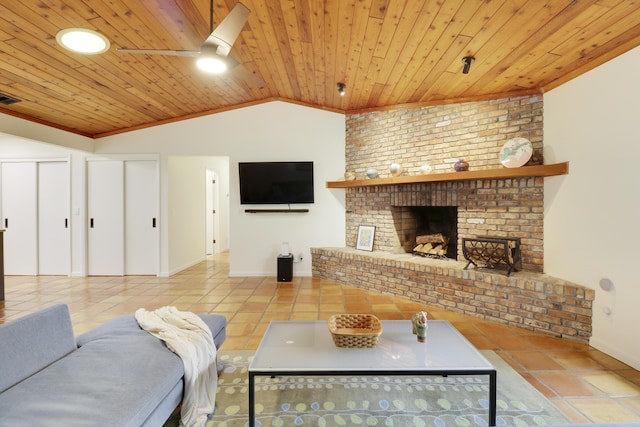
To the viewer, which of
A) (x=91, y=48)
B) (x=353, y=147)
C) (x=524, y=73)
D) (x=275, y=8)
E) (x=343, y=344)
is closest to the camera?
(x=343, y=344)

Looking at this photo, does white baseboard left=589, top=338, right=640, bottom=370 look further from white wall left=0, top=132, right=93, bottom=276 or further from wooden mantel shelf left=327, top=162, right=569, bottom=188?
white wall left=0, top=132, right=93, bottom=276

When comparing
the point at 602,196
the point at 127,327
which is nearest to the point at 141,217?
the point at 127,327

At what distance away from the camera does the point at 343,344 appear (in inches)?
66.9

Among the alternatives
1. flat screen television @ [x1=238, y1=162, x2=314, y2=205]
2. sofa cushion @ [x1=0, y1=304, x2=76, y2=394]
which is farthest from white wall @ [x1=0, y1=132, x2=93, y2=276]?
sofa cushion @ [x1=0, y1=304, x2=76, y2=394]

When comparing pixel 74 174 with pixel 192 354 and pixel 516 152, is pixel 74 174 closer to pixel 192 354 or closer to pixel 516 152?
pixel 192 354

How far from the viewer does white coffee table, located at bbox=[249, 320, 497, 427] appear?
1.44 meters

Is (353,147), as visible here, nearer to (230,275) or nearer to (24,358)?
(230,275)

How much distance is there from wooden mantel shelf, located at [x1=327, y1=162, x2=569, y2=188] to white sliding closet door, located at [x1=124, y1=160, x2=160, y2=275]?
316 cm

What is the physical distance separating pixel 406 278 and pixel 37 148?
6124 mm

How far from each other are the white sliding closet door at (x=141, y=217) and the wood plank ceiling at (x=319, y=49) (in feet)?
3.38

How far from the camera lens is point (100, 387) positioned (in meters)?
1.25

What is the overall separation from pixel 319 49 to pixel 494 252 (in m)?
2.74

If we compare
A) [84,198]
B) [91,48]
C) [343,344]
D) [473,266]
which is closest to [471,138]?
[473,266]

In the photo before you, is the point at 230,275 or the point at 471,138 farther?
the point at 230,275
